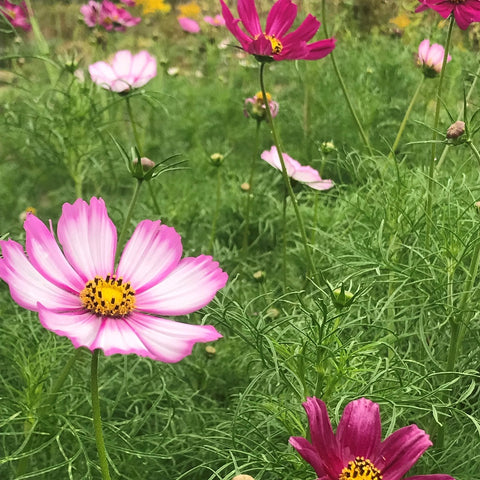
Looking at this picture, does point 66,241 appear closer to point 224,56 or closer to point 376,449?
point 376,449

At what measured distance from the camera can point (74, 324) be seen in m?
0.55

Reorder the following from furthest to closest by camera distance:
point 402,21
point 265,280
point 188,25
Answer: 1. point 188,25
2. point 402,21
3. point 265,280

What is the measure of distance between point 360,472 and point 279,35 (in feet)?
2.08

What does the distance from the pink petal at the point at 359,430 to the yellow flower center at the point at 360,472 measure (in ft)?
0.04

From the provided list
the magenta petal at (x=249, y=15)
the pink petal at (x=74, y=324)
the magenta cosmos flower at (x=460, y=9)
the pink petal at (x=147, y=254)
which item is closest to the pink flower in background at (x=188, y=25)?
the magenta petal at (x=249, y=15)

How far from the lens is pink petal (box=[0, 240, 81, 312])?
20.3 inches

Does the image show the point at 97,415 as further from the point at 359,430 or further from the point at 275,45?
the point at 275,45

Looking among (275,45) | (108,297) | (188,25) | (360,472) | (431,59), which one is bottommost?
(360,472)

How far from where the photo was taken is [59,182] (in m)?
1.79

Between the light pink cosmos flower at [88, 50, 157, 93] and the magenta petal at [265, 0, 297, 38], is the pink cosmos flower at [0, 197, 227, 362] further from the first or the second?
the light pink cosmos flower at [88, 50, 157, 93]

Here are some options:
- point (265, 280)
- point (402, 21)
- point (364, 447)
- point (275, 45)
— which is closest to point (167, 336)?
point (364, 447)

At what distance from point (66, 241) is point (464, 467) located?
1.70 ft

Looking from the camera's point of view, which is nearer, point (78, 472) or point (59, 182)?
point (78, 472)

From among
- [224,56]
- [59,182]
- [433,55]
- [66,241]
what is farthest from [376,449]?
[224,56]
